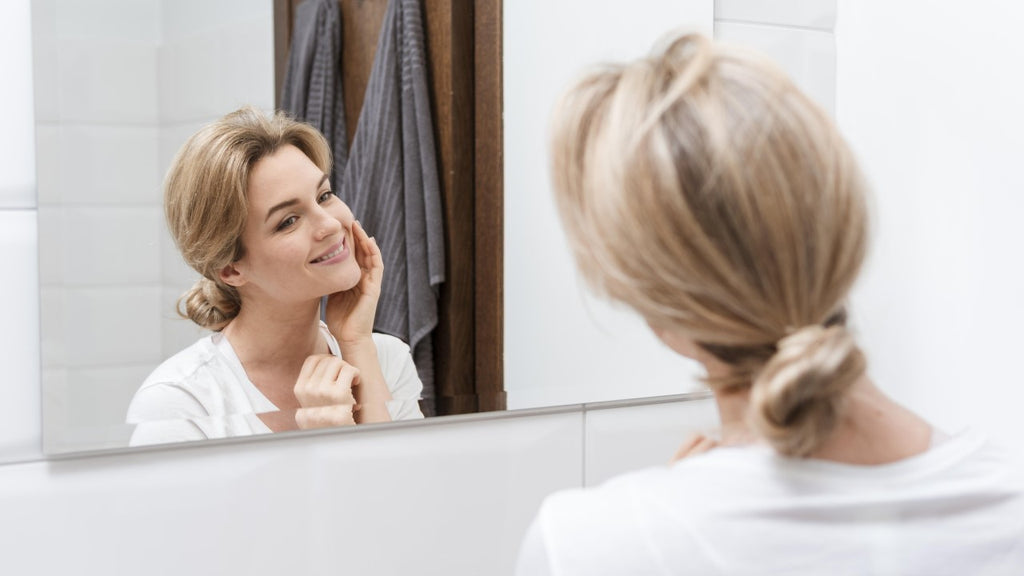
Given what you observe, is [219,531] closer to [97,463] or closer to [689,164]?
[97,463]

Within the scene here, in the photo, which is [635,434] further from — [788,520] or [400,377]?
[788,520]

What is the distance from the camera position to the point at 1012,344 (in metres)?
1.33

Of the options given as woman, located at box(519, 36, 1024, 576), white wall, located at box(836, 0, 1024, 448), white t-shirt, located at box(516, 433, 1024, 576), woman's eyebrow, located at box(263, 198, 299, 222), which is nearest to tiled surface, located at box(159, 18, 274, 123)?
woman's eyebrow, located at box(263, 198, 299, 222)

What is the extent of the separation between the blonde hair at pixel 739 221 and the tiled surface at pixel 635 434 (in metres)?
0.62

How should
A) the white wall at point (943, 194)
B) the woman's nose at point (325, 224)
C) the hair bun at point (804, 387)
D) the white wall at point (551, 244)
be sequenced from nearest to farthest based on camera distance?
the hair bun at point (804, 387), the woman's nose at point (325, 224), the white wall at point (551, 244), the white wall at point (943, 194)

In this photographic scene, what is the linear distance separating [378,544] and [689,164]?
0.67 metres

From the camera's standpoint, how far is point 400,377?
1.11 m

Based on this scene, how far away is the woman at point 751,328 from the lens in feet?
1.97

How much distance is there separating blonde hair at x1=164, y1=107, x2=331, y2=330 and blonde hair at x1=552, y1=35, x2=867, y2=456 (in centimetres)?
48

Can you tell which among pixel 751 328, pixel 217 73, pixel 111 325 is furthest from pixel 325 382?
pixel 751 328

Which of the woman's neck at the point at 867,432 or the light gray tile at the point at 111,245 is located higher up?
the light gray tile at the point at 111,245

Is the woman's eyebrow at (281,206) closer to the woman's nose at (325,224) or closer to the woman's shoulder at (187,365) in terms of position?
the woman's nose at (325,224)

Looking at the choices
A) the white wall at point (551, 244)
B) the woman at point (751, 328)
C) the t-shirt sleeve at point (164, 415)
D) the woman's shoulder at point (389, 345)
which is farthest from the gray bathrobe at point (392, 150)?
the woman at point (751, 328)

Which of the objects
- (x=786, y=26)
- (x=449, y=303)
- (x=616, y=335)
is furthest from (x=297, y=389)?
(x=786, y=26)
